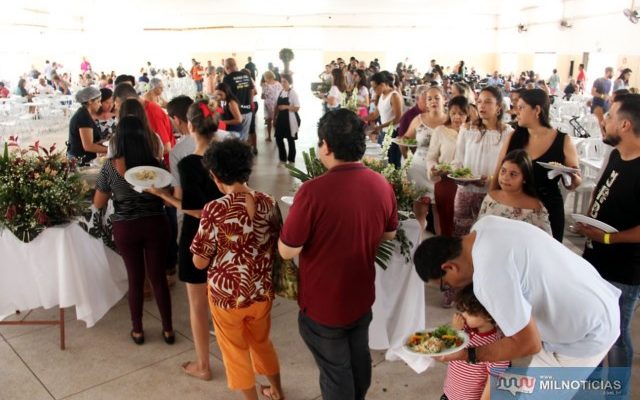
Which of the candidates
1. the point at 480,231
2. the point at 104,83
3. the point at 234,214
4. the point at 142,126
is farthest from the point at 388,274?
the point at 104,83

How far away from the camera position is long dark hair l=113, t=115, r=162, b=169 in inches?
109

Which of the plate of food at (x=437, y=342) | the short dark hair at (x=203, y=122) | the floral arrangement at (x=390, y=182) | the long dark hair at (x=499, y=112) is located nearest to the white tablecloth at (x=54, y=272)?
the short dark hair at (x=203, y=122)

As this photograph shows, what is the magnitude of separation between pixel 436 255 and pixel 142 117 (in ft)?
7.19

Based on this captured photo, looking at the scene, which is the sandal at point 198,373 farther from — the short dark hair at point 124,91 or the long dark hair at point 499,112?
the short dark hair at point 124,91

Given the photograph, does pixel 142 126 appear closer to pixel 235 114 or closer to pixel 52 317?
pixel 52 317

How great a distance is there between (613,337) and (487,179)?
1787 millimetres

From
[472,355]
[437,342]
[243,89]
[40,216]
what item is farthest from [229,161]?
[243,89]

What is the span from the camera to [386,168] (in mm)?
2805

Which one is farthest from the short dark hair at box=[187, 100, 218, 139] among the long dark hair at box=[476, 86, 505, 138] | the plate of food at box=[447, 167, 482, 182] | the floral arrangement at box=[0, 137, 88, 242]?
the long dark hair at box=[476, 86, 505, 138]

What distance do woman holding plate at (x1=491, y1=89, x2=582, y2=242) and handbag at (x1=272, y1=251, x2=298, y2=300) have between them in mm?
1424

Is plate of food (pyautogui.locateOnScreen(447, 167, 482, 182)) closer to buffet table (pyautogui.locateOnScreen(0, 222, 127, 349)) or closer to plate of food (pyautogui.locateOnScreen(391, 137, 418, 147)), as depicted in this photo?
plate of food (pyautogui.locateOnScreen(391, 137, 418, 147))

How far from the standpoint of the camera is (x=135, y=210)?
9.23 ft

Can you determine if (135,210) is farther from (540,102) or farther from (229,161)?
(540,102)

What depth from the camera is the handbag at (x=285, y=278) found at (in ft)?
7.07
